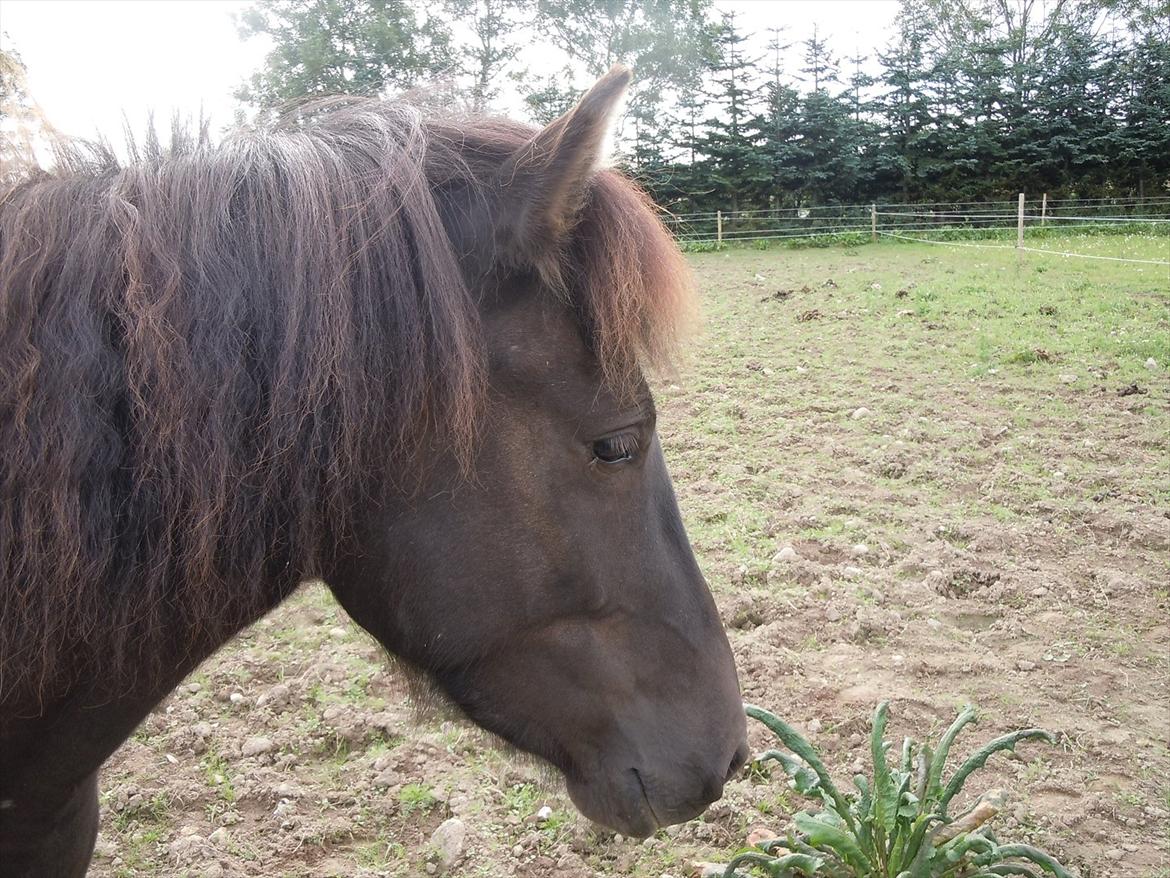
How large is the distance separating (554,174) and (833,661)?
2983 millimetres

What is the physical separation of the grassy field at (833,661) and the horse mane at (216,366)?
23.3 inches

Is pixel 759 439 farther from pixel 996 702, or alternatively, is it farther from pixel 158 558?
pixel 158 558

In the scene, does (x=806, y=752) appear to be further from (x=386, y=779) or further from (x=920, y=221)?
(x=920, y=221)

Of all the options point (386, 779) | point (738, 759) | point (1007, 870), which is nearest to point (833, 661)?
point (1007, 870)

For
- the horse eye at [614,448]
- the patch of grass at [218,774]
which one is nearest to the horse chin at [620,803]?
the horse eye at [614,448]

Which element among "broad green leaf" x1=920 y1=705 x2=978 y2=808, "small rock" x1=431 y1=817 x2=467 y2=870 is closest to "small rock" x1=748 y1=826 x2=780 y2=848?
"broad green leaf" x1=920 y1=705 x2=978 y2=808

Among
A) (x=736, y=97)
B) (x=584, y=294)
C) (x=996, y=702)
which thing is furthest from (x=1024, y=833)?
(x=736, y=97)

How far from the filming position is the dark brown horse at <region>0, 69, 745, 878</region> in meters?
1.37

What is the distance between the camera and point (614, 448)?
1644mm

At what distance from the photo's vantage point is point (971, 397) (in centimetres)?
778

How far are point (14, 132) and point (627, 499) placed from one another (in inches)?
62.1

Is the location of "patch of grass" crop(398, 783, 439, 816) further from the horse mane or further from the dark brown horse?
the horse mane

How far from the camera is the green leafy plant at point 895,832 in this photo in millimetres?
2354

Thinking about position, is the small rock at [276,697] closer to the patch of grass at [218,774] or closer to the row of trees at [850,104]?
the patch of grass at [218,774]
